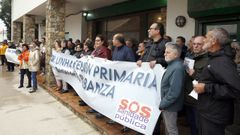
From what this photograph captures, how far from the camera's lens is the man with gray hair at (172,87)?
3172 millimetres

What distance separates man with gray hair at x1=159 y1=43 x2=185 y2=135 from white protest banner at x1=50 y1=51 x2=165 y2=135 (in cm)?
31

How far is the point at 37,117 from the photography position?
5.75 meters

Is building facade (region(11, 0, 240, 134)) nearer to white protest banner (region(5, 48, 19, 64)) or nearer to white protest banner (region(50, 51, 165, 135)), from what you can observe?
white protest banner (region(50, 51, 165, 135))

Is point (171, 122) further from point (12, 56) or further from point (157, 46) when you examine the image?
point (12, 56)

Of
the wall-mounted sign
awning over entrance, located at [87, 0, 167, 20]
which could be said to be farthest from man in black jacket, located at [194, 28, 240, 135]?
awning over entrance, located at [87, 0, 167, 20]

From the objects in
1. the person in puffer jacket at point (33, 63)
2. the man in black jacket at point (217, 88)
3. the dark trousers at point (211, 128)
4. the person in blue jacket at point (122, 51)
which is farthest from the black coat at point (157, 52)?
the person in puffer jacket at point (33, 63)

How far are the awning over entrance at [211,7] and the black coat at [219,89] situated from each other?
295 cm

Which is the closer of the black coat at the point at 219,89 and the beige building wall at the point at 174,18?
the black coat at the point at 219,89

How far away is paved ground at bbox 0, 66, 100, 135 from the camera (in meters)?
4.89

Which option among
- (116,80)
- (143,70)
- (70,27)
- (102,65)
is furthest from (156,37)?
(70,27)

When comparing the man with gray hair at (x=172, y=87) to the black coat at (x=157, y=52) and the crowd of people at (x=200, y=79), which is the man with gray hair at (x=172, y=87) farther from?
the black coat at (x=157, y=52)

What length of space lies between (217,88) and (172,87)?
741mm

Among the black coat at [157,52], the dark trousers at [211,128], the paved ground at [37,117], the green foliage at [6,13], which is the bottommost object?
the paved ground at [37,117]

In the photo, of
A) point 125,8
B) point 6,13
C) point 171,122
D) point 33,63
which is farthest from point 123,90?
point 6,13
